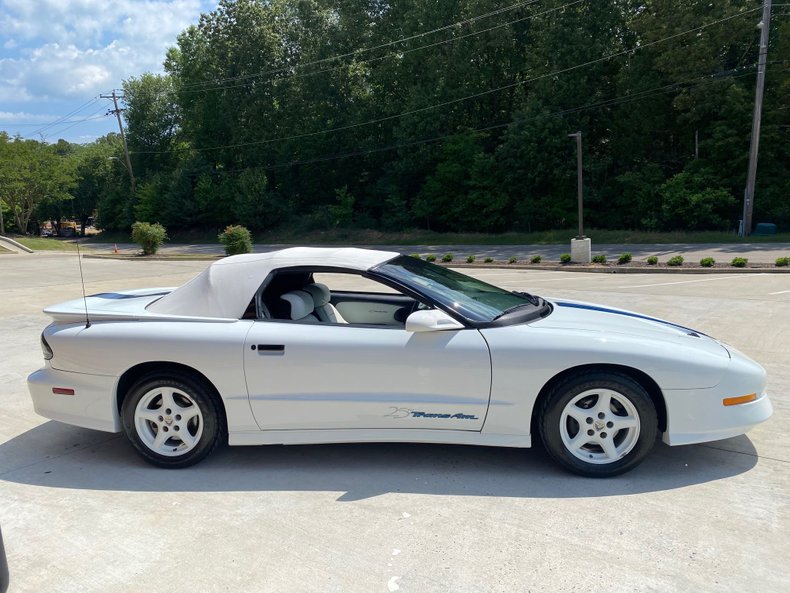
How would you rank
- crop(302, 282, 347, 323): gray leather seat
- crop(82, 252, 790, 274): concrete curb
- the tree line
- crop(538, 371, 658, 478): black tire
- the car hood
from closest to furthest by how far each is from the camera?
crop(538, 371, 658, 478): black tire
the car hood
crop(302, 282, 347, 323): gray leather seat
crop(82, 252, 790, 274): concrete curb
the tree line

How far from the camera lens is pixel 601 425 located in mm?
3604

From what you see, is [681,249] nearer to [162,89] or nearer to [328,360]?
[328,360]

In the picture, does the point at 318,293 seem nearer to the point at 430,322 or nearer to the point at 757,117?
the point at 430,322

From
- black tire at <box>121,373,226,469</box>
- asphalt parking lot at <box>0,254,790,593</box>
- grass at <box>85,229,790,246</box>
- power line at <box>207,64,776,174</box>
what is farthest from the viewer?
power line at <box>207,64,776,174</box>

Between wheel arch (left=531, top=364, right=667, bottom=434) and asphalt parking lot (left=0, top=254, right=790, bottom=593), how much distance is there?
1.25 feet

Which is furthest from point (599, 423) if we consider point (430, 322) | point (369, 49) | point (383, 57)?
point (369, 49)

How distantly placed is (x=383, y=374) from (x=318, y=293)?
1300 millimetres

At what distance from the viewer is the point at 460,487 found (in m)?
3.58

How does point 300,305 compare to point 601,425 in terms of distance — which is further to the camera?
point 300,305

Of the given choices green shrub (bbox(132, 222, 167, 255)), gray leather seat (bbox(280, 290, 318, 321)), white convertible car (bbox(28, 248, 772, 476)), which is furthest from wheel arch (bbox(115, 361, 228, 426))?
green shrub (bbox(132, 222, 167, 255))

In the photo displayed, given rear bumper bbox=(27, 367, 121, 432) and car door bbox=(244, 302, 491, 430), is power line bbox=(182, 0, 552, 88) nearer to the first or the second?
car door bbox=(244, 302, 491, 430)

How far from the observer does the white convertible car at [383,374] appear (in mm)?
3590

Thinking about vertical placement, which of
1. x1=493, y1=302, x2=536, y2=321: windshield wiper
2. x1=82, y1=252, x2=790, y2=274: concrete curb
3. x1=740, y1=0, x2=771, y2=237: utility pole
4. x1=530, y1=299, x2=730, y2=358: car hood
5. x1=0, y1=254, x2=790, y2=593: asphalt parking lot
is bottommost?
x1=82, y1=252, x2=790, y2=274: concrete curb

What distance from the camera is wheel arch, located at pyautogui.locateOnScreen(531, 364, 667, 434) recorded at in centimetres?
361
